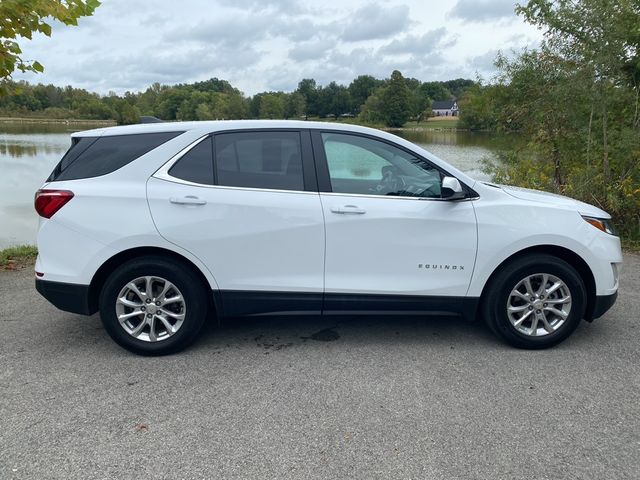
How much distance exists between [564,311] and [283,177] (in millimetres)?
2367

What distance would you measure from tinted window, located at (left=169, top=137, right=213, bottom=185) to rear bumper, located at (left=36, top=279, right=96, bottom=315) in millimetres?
1074

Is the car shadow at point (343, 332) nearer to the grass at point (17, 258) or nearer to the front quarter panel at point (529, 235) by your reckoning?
the front quarter panel at point (529, 235)

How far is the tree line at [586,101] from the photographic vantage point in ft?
24.6

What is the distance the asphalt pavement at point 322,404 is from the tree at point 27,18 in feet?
9.74

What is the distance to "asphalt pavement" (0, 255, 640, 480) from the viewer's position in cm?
256

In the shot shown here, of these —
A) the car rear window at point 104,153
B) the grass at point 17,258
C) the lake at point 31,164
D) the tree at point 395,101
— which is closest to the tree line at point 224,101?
the tree at point 395,101

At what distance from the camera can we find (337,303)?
3.78 meters

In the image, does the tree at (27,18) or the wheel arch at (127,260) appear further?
the tree at (27,18)

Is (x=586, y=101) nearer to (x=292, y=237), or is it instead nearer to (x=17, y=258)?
(x=292, y=237)

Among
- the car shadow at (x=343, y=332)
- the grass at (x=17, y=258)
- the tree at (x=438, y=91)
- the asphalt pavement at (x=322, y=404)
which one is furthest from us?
the tree at (x=438, y=91)

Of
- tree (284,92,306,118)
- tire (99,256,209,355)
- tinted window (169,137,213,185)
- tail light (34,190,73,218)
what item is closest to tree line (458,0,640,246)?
tree (284,92,306,118)

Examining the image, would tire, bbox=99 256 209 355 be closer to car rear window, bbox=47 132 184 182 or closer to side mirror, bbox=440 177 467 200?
car rear window, bbox=47 132 184 182

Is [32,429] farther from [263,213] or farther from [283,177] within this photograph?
[283,177]

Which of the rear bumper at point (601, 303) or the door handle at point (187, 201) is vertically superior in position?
the door handle at point (187, 201)
